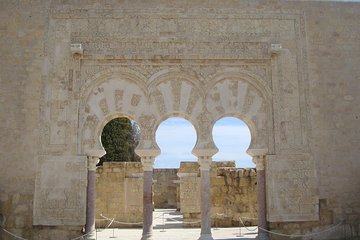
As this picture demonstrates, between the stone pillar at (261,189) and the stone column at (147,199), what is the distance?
2086mm

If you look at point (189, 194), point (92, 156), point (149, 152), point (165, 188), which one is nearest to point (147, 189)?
point (149, 152)

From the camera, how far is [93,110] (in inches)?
335

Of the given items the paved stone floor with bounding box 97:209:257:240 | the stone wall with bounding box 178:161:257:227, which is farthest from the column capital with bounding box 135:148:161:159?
the stone wall with bounding box 178:161:257:227

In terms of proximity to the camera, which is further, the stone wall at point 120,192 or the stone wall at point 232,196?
the stone wall at point 120,192

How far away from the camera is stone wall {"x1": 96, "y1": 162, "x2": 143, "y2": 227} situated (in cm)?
1272

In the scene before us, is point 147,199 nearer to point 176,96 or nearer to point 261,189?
point 176,96

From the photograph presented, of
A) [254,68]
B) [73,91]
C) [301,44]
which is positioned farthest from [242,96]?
[73,91]

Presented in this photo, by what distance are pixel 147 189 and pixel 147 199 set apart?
0.20 metres

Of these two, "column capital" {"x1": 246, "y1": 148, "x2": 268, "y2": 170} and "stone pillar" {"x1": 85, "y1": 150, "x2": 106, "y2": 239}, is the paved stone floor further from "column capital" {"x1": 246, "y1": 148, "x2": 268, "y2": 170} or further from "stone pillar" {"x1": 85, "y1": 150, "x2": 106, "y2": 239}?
"column capital" {"x1": 246, "y1": 148, "x2": 268, "y2": 170}

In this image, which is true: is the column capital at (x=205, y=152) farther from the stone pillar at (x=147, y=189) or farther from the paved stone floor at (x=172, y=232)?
the paved stone floor at (x=172, y=232)

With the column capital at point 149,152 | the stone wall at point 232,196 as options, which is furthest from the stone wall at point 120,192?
the column capital at point 149,152

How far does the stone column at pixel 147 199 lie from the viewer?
8203 mm

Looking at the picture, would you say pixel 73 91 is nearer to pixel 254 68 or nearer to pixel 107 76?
pixel 107 76

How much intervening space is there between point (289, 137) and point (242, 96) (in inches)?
50.6
